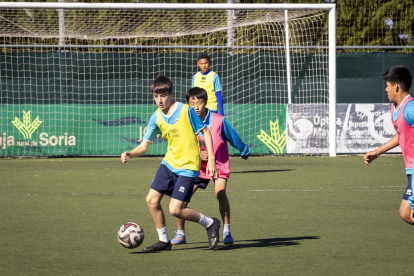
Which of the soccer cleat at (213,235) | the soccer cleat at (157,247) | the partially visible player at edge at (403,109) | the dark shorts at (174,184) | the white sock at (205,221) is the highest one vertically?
the partially visible player at edge at (403,109)

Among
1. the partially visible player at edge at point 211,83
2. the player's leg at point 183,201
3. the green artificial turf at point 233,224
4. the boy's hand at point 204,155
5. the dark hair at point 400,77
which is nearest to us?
the green artificial turf at point 233,224

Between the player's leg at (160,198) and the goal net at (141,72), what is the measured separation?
9562mm

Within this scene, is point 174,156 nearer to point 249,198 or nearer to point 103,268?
point 103,268

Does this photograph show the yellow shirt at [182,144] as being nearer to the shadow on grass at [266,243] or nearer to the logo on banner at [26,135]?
the shadow on grass at [266,243]

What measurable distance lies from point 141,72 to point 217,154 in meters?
12.9

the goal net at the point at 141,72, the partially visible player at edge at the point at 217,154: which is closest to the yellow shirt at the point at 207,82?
the goal net at the point at 141,72

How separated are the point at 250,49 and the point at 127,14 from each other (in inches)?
138

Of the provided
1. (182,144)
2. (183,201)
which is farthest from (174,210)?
(182,144)

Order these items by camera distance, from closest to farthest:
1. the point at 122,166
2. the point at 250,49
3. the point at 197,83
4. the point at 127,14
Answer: the point at 197,83, the point at 122,166, the point at 127,14, the point at 250,49

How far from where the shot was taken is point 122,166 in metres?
15.1

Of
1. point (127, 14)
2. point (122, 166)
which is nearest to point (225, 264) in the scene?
point (122, 166)

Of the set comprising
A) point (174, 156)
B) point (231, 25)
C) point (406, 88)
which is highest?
point (231, 25)

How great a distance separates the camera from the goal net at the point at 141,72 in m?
17.0

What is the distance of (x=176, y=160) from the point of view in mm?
6465
